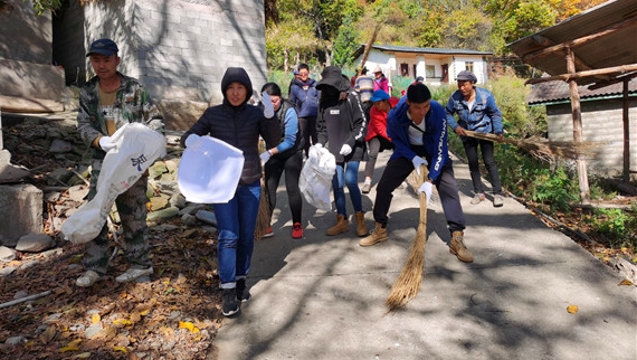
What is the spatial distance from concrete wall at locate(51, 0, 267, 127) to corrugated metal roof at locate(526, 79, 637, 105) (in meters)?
9.98

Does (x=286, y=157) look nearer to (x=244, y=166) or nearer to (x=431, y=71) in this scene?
(x=244, y=166)

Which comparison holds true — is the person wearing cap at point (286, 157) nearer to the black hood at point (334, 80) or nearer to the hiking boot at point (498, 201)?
the black hood at point (334, 80)

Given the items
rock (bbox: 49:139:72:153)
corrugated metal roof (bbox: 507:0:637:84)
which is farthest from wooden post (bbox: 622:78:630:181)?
rock (bbox: 49:139:72:153)

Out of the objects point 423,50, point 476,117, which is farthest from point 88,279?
point 423,50

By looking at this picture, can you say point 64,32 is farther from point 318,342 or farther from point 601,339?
point 601,339

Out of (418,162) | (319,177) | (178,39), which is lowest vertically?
(319,177)

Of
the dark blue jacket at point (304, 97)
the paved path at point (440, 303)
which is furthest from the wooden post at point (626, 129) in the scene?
the dark blue jacket at point (304, 97)

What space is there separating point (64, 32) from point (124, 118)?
1041cm

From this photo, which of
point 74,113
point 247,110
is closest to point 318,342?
point 247,110

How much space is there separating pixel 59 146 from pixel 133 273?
380 cm

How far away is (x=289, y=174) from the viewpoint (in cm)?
472

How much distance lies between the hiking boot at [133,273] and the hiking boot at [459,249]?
289 cm

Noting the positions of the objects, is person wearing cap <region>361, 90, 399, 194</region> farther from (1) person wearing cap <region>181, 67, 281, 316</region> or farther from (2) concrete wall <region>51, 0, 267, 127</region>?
(2) concrete wall <region>51, 0, 267, 127</region>

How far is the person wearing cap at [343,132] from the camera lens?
4.86 metres
